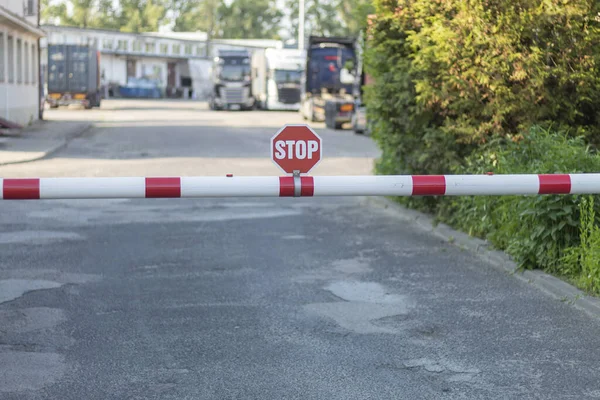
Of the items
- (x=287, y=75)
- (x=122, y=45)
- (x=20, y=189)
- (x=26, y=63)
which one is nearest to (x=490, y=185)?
(x=20, y=189)

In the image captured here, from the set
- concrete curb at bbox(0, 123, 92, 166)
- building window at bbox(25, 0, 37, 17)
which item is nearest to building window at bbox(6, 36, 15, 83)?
concrete curb at bbox(0, 123, 92, 166)

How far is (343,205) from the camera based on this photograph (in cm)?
1497

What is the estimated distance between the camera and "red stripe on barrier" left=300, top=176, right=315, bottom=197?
652 centimetres

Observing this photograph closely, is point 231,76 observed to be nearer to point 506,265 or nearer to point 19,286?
point 506,265

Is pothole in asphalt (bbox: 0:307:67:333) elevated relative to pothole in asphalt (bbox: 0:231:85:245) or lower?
elevated

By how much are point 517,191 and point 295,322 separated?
174cm

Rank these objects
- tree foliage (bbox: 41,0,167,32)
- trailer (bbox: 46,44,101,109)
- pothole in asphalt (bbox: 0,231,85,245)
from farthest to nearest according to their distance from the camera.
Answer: tree foliage (bbox: 41,0,167,32) → trailer (bbox: 46,44,101,109) → pothole in asphalt (bbox: 0,231,85,245)

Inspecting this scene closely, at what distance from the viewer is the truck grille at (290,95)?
6475cm

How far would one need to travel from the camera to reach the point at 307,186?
6516mm

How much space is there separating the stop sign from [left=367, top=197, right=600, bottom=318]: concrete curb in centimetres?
243

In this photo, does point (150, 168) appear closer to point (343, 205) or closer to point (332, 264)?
point (343, 205)

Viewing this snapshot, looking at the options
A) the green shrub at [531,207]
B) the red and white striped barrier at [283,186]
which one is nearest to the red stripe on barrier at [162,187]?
the red and white striped barrier at [283,186]

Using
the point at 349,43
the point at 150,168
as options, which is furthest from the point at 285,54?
the point at 150,168

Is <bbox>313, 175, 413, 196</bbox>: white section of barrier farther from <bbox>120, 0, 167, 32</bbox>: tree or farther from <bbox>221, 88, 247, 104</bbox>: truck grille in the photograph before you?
<bbox>120, 0, 167, 32</bbox>: tree
